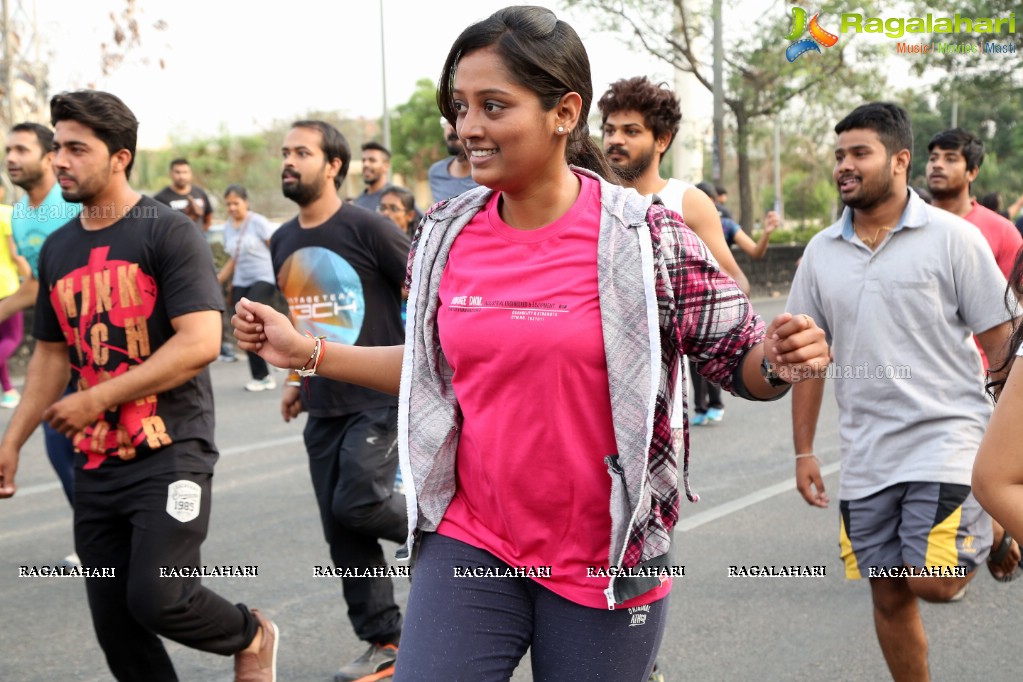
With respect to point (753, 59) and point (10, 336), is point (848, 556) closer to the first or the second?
point (10, 336)

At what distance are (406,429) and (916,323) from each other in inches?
83.4

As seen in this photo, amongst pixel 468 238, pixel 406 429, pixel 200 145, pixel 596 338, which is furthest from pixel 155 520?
pixel 200 145

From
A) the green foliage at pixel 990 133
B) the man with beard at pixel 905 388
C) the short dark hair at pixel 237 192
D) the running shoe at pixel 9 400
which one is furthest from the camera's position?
the green foliage at pixel 990 133

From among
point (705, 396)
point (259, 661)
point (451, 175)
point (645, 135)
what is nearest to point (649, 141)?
point (645, 135)

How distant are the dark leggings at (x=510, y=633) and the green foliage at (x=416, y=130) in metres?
50.8

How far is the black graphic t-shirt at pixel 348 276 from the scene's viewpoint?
496 cm

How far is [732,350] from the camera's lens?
258 centimetres

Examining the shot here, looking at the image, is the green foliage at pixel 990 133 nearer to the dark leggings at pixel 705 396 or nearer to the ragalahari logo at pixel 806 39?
the ragalahari logo at pixel 806 39

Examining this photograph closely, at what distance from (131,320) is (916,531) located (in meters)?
2.68

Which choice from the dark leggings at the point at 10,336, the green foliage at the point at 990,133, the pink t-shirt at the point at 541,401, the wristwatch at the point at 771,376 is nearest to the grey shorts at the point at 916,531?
the pink t-shirt at the point at 541,401

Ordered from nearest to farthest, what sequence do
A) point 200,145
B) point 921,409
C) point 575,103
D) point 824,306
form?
point 575,103, point 921,409, point 824,306, point 200,145

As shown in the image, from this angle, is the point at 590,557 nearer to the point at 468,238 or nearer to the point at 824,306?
the point at 468,238

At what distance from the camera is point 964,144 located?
6.73m

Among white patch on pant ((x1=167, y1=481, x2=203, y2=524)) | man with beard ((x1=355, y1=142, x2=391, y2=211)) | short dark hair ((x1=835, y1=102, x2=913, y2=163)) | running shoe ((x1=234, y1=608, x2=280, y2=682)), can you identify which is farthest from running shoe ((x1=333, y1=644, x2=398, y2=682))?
man with beard ((x1=355, y1=142, x2=391, y2=211))
